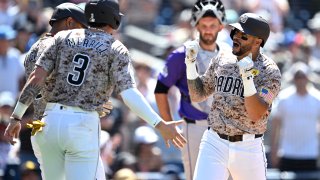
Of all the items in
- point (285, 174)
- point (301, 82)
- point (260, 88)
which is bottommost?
point (285, 174)

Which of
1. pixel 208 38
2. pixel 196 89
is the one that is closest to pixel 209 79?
pixel 196 89

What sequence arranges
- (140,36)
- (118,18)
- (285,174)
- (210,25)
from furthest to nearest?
1. (140,36)
2. (285,174)
3. (210,25)
4. (118,18)

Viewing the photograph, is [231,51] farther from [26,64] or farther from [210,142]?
[26,64]

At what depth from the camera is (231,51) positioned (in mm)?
7367

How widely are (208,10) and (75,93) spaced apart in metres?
2.09

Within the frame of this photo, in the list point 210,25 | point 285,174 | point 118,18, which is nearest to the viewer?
point 118,18

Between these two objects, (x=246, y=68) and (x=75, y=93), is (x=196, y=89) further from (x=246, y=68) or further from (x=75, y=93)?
(x=75, y=93)

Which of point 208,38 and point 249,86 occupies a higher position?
point 208,38

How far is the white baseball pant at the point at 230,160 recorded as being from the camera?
708 centimetres

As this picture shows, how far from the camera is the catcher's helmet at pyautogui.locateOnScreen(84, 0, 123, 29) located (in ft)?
22.7

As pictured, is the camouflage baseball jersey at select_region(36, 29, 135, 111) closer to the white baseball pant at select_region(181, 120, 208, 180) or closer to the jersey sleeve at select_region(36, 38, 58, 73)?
the jersey sleeve at select_region(36, 38, 58, 73)

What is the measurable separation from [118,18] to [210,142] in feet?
3.94

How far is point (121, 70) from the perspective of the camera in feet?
21.9

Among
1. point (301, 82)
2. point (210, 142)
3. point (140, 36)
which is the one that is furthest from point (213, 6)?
point (140, 36)
